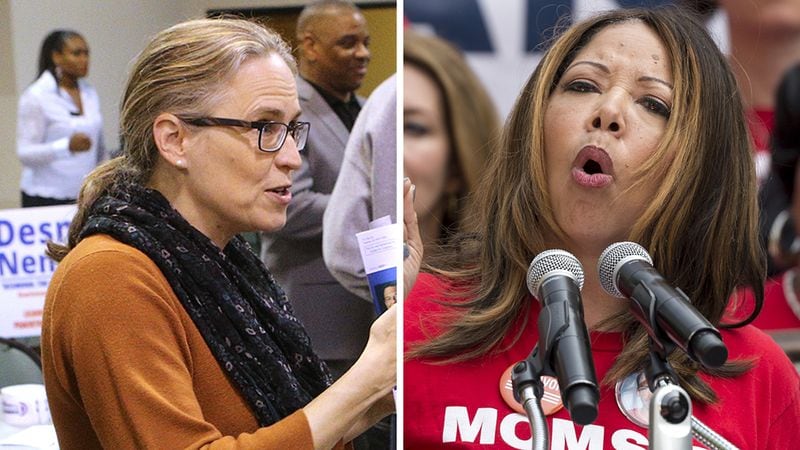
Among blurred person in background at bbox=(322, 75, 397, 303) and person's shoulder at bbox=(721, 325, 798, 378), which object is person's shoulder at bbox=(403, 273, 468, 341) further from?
person's shoulder at bbox=(721, 325, 798, 378)

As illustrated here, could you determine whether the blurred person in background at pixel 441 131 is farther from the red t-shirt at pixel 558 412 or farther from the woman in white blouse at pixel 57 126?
the woman in white blouse at pixel 57 126

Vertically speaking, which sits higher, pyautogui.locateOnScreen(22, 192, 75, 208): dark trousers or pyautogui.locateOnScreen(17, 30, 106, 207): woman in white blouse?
pyautogui.locateOnScreen(17, 30, 106, 207): woman in white blouse

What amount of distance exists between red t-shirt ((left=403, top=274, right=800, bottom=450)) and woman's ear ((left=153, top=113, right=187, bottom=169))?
0.53m

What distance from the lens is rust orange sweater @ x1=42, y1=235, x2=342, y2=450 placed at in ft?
5.10

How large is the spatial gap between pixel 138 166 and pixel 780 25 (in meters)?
1.28

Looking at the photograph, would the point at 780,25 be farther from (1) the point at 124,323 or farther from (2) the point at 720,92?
(1) the point at 124,323

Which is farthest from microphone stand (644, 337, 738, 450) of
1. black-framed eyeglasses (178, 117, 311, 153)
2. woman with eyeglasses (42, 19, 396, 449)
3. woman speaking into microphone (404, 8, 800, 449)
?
black-framed eyeglasses (178, 117, 311, 153)

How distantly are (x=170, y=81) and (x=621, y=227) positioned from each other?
86cm

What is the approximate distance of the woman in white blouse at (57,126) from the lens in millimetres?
1943

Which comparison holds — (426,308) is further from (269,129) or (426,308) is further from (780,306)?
(780,306)

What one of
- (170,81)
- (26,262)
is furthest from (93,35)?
(26,262)

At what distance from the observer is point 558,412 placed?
179 cm

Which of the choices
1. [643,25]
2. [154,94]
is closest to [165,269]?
[154,94]

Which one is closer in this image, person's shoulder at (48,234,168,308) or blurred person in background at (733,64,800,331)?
person's shoulder at (48,234,168,308)
